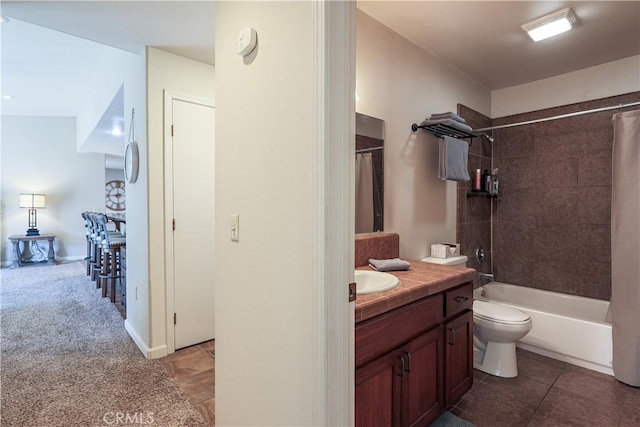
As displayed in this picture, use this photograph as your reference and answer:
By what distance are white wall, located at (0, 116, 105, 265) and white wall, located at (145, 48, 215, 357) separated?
555 cm

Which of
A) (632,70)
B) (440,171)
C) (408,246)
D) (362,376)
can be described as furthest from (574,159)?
(362,376)

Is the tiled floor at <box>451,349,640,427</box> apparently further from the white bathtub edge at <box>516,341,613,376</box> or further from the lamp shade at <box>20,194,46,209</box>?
the lamp shade at <box>20,194,46,209</box>

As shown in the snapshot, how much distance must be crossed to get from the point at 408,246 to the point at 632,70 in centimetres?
248

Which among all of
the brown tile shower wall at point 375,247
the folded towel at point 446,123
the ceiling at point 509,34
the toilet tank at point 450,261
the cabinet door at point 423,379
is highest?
the ceiling at point 509,34

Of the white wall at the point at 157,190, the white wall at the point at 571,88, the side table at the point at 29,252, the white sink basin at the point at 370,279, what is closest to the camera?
the white sink basin at the point at 370,279

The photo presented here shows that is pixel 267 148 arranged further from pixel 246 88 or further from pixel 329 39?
pixel 329 39

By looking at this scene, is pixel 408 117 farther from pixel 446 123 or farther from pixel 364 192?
pixel 364 192

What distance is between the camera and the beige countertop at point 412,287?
1.24 m

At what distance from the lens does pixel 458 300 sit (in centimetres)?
179

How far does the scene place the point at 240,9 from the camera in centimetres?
125

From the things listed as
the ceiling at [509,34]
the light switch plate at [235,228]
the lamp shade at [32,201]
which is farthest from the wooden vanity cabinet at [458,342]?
the lamp shade at [32,201]

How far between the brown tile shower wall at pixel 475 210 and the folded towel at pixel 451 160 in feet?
1.30

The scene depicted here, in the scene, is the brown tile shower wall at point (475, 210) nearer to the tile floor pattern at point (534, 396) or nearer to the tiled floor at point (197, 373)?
the tile floor pattern at point (534, 396)

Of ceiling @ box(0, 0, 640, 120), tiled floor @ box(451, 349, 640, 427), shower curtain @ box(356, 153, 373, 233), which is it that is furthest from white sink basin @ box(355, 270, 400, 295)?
ceiling @ box(0, 0, 640, 120)
